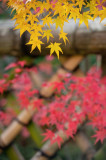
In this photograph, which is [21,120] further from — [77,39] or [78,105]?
[77,39]

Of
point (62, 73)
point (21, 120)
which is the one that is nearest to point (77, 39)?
point (62, 73)

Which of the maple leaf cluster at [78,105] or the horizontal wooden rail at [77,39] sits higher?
the horizontal wooden rail at [77,39]

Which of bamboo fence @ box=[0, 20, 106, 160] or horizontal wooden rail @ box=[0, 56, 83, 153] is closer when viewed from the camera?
bamboo fence @ box=[0, 20, 106, 160]

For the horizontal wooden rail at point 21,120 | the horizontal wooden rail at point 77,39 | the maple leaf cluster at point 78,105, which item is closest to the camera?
the maple leaf cluster at point 78,105

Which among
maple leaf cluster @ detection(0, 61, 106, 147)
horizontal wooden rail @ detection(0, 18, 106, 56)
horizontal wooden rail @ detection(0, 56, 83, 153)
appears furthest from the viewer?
horizontal wooden rail @ detection(0, 56, 83, 153)

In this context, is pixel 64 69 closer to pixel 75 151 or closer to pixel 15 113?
pixel 15 113

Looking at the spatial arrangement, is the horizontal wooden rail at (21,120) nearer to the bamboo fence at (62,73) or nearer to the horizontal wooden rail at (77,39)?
the bamboo fence at (62,73)

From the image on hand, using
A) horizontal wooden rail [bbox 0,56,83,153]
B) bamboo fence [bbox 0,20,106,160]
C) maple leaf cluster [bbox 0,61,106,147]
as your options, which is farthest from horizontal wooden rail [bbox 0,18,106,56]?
maple leaf cluster [bbox 0,61,106,147]

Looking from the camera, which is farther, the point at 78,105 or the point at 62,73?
the point at 62,73

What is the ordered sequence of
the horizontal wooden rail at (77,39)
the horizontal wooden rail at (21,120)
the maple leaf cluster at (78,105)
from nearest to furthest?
the maple leaf cluster at (78,105) → the horizontal wooden rail at (77,39) → the horizontal wooden rail at (21,120)

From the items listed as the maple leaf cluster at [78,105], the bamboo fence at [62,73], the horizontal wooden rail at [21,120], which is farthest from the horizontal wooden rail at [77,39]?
the maple leaf cluster at [78,105]

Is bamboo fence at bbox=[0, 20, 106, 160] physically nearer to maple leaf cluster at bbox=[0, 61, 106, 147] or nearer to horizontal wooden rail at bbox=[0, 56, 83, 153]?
horizontal wooden rail at bbox=[0, 56, 83, 153]

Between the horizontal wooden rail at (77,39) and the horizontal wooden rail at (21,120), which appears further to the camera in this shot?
the horizontal wooden rail at (21,120)
